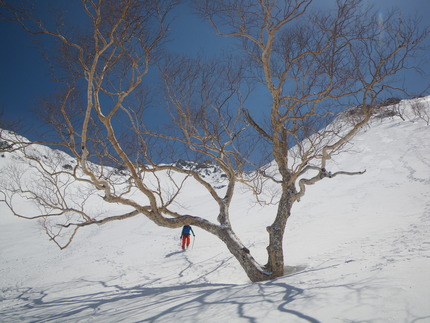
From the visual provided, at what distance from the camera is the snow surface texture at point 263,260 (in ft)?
9.29

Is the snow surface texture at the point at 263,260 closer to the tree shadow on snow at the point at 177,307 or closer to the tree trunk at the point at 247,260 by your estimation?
the tree shadow on snow at the point at 177,307

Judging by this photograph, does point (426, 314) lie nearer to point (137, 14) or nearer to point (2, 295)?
point (137, 14)

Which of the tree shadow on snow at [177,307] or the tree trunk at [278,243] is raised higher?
the tree trunk at [278,243]

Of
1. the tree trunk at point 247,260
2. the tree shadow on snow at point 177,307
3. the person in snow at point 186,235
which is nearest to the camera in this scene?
the tree shadow on snow at point 177,307

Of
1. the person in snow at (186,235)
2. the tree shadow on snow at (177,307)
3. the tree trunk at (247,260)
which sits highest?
the person in snow at (186,235)

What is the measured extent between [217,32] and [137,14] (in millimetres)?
1542

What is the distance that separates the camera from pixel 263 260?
7957 millimetres

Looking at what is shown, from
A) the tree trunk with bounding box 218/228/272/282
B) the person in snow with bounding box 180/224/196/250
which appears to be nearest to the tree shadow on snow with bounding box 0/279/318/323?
the tree trunk with bounding box 218/228/272/282

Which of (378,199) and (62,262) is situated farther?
(378,199)

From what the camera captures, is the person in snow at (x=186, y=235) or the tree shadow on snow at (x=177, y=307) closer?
the tree shadow on snow at (x=177, y=307)

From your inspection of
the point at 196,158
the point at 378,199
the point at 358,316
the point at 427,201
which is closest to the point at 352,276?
the point at 358,316

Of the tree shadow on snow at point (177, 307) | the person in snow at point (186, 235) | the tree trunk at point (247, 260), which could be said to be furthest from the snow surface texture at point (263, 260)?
the tree trunk at point (247, 260)

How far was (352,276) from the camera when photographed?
11.3 ft

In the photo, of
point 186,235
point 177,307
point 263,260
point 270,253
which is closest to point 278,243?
point 270,253
